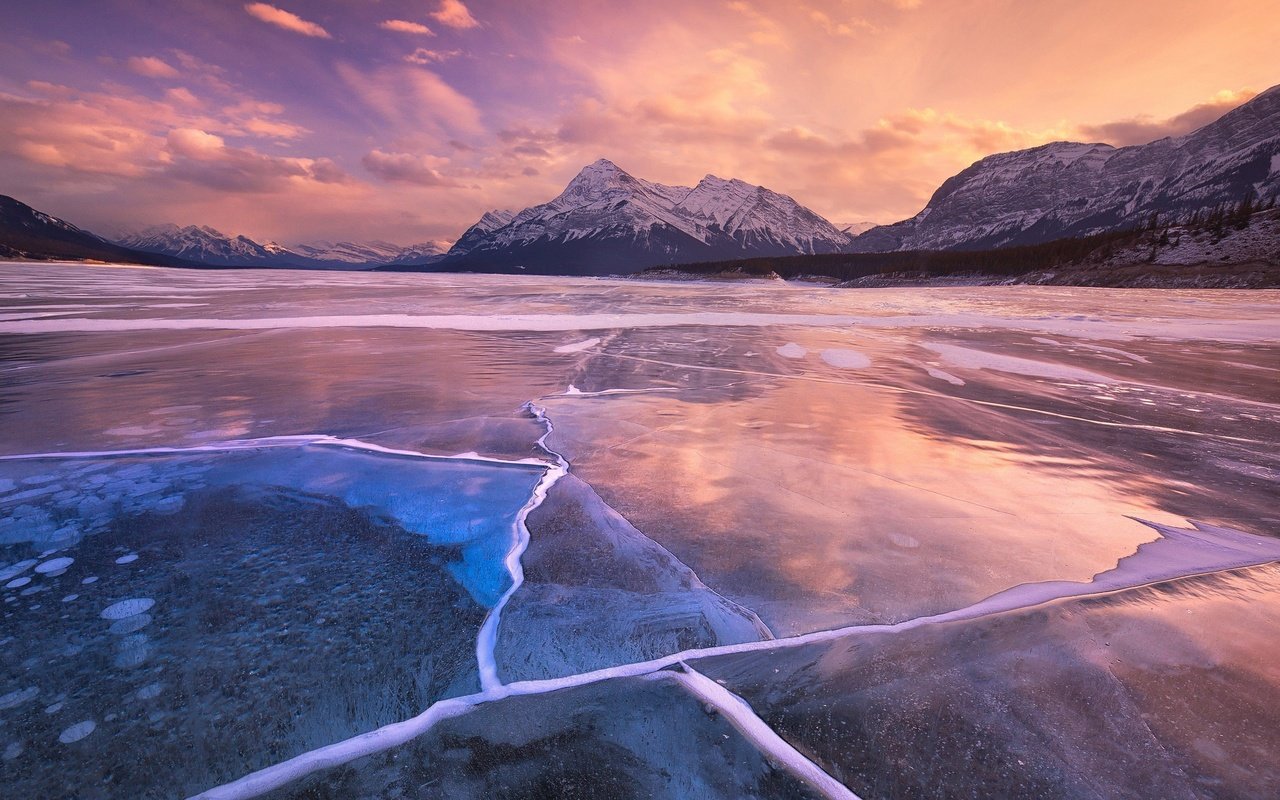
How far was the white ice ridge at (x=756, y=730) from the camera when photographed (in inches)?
65.5

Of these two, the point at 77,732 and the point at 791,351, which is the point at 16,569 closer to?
the point at 77,732

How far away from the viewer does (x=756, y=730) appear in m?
1.86

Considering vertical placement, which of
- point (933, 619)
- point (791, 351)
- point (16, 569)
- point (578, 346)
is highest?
point (791, 351)

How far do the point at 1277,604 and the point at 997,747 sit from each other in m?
2.02

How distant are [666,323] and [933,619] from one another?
48.3ft

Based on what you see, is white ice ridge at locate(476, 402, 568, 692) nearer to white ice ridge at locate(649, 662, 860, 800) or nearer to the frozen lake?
the frozen lake

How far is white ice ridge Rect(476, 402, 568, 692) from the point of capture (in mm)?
2160

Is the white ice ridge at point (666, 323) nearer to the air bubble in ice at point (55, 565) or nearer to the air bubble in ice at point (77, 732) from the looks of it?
the air bubble in ice at point (55, 565)

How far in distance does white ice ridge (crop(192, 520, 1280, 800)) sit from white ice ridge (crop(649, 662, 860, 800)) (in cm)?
12

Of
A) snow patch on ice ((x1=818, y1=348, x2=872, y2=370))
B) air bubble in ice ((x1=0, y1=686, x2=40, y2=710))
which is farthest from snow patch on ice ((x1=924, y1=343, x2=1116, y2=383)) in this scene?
air bubble in ice ((x1=0, y1=686, x2=40, y2=710))

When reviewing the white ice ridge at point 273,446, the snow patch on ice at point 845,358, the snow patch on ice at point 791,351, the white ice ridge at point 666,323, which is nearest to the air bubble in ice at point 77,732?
the white ice ridge at point 273,446

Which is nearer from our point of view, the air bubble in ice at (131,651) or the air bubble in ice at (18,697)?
the air bubble in ice at (18,697)

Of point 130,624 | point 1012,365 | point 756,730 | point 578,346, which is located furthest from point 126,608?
point 1012,365

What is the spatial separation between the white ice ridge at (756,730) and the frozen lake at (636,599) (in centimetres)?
1
